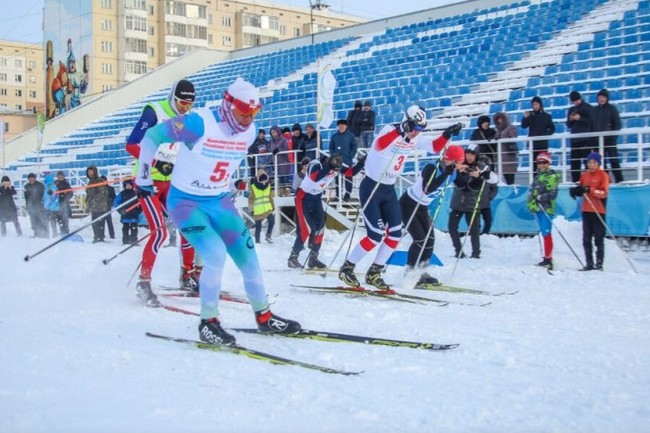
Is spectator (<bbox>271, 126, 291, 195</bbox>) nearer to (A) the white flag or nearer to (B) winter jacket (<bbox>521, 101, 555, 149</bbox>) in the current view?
(A) the white flag

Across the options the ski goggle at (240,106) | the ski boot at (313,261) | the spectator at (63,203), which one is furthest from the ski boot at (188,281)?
the spectator at (63,203)

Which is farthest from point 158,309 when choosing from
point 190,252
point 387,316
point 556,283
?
point 556,283

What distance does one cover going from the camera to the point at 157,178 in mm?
7395

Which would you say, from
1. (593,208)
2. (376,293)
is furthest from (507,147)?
(376,293)

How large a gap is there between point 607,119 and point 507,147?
1735 mm

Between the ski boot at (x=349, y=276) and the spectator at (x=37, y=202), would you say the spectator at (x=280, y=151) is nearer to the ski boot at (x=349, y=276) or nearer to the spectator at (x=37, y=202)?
the spectator at (x=37, y=202)

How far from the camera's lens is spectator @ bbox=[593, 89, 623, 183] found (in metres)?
11.9

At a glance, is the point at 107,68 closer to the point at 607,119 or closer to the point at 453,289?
the point at 607,119

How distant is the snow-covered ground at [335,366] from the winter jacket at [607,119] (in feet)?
14.6

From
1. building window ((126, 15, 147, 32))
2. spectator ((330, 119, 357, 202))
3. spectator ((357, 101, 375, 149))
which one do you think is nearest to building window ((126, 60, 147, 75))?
building window ((126, 15, 147, 32))

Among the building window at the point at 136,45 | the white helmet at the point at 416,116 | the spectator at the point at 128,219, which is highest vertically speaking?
the building window at the point at 136,45

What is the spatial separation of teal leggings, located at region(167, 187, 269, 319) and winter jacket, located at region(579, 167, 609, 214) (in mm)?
6139

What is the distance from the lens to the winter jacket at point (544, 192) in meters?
10.7

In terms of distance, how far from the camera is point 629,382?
4.26 meters
